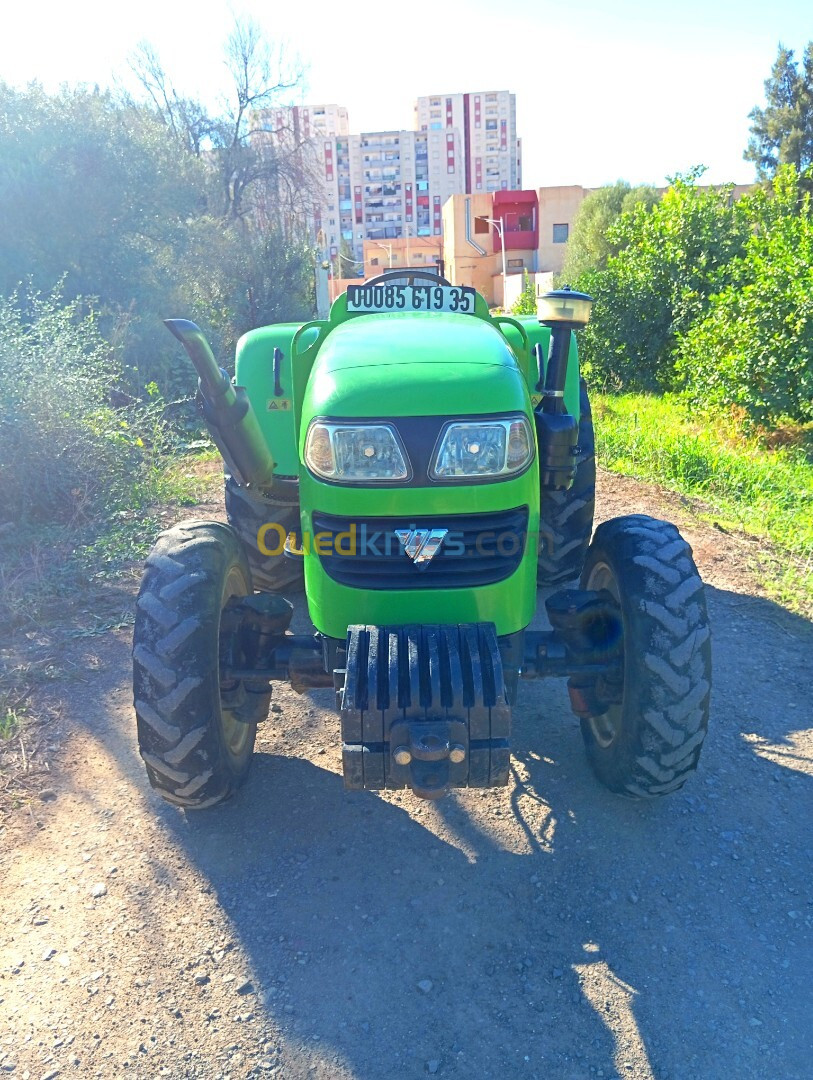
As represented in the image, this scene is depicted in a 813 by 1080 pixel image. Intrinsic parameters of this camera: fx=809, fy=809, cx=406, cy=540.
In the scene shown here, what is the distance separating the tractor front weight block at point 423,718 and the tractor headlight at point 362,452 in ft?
1.65

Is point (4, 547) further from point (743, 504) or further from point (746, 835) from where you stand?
point (743, 504)

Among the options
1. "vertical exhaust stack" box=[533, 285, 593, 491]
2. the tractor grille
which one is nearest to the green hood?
A: "vertical exhaust stack" box=[533, 285, 593, 491]

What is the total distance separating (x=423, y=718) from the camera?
229 cm

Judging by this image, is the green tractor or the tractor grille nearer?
the green tractor

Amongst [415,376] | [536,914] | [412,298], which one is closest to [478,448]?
[415,376]

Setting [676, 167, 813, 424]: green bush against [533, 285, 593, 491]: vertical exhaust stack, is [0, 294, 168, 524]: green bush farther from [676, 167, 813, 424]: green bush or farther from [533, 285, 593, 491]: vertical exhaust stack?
[676, 167, 813, 424]: green bush

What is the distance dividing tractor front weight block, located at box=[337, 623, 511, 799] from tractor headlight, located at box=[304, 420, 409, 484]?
50cm

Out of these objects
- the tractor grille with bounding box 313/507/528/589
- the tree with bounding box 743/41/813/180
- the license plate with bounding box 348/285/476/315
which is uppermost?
the tree with bounding box 743/41/813/180

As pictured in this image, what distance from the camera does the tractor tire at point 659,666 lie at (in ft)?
8.79

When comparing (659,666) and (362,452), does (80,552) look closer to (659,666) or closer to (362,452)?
(362,452)

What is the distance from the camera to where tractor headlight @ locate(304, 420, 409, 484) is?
2.44 meters

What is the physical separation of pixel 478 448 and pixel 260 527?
2.19m

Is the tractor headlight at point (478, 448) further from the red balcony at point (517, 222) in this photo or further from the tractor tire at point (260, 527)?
the red balcony at point (517, 222)

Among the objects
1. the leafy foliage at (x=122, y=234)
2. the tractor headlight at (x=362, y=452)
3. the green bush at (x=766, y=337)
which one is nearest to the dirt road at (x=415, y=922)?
the tractor headlight at (x=362, y=452)
